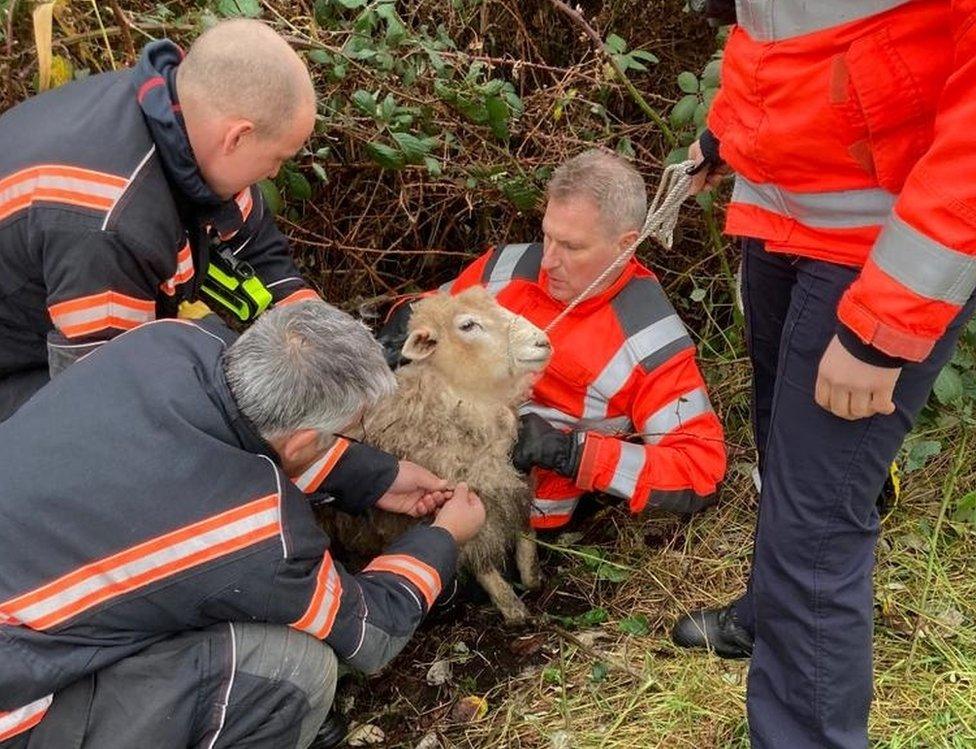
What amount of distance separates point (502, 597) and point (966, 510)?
190 cm

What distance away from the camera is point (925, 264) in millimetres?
1860

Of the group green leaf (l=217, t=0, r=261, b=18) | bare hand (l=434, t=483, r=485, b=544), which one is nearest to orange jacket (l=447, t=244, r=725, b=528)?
bare hand (l=434, t=483, r=485, b=544)

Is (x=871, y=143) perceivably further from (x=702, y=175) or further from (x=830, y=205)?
(x=702, y=175)

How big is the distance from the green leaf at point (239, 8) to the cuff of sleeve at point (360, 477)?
1.53 m

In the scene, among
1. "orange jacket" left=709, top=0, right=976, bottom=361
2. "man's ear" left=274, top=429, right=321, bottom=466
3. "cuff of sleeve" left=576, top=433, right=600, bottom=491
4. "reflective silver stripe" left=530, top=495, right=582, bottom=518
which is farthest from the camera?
"reflective silver stripe" left=530, top=495, right=582, bottom=518

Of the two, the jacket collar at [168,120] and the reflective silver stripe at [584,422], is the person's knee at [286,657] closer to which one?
the jacket collar at [168,120]

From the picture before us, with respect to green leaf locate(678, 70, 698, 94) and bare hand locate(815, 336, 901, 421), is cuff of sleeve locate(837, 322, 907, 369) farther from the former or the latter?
green leaf locate(678, 70, 698, 94)

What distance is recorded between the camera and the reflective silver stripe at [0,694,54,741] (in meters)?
2.32

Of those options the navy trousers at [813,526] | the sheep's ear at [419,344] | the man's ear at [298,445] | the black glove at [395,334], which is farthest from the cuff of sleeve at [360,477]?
the navy trousers at [813,526]

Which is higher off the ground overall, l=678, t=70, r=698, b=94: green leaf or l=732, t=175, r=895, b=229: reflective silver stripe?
l=732, t=175, r=895, b=229: reflective silver stripe

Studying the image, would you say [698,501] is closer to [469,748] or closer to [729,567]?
[729,567]

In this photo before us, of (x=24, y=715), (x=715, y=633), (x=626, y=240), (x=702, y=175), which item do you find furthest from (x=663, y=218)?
(x=24, y=715)

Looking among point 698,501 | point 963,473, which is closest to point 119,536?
point 698,501

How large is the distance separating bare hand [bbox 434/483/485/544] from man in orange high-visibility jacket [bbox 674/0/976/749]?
3.44ft
